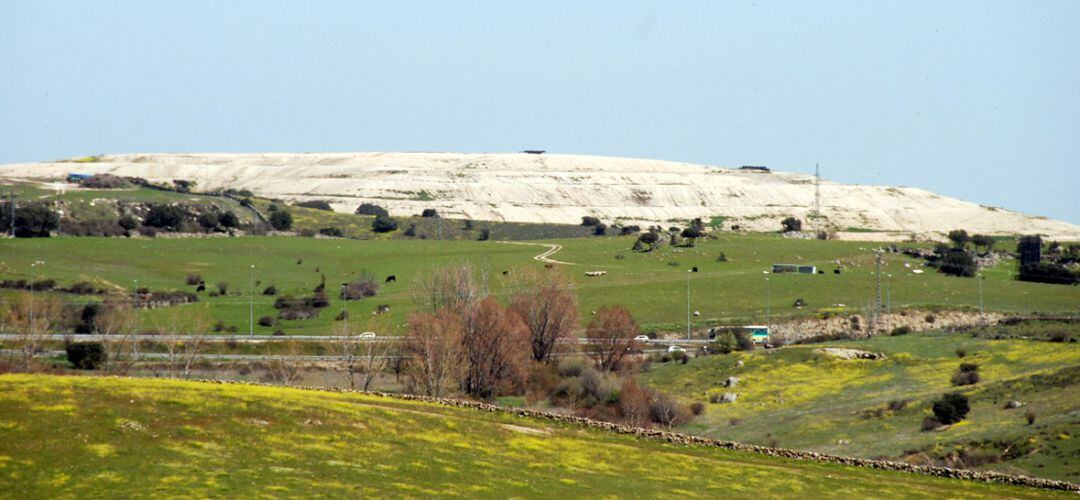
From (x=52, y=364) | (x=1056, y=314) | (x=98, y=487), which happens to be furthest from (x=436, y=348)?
(x=1056, y=314)

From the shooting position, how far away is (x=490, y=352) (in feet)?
292

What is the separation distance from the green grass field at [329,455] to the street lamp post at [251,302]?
172ft

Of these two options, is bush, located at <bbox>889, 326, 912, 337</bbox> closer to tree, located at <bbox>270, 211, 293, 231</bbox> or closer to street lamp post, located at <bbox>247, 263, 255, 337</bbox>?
street lamp post, located at <bbox>247, 263, 255, 337</bbox>

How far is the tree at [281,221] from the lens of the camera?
586 ft

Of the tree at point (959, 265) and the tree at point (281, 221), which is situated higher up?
the tree at point (281, 221)

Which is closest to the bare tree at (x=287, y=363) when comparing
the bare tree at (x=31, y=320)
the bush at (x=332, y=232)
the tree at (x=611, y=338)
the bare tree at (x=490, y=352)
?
the bare tree at (x=490, y=352)

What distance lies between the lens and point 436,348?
280ft

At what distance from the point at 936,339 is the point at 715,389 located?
20.3 m

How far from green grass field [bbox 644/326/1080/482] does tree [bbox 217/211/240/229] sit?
90.2 meters

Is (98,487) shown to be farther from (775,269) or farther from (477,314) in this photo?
(775,269)

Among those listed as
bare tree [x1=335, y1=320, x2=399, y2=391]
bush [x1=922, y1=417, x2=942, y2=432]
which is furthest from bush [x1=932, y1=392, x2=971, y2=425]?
bare tree [x1=335, y1=320, x2=399, y2=391]

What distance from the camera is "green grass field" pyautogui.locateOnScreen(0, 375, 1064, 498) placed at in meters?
38.0

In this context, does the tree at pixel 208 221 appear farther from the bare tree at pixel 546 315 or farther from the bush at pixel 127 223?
the bare tree at pixel 546 315

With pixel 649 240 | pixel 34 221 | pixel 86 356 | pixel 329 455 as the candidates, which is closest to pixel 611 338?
pixel 86 356
